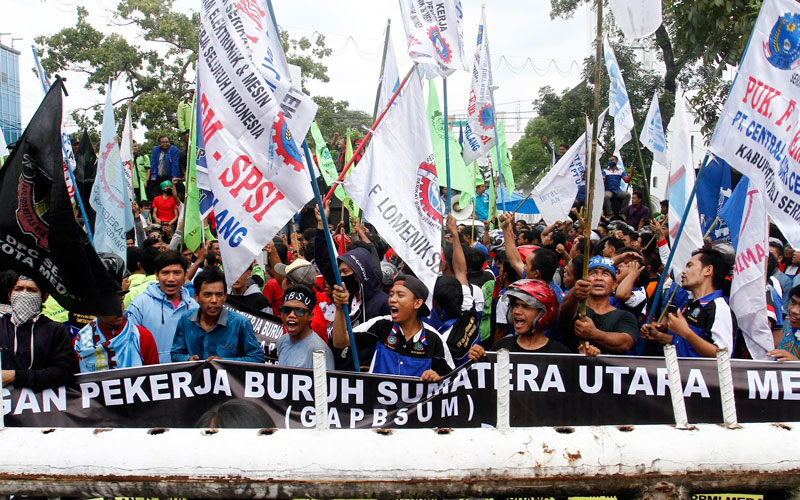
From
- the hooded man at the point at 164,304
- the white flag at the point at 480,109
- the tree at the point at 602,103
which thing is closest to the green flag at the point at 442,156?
the white flag at the point at 480,109

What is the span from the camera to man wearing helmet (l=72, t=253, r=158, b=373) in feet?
13.5

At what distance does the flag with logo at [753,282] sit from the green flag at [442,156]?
16.7 ft

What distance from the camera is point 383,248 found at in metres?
8.71

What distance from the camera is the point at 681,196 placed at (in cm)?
599

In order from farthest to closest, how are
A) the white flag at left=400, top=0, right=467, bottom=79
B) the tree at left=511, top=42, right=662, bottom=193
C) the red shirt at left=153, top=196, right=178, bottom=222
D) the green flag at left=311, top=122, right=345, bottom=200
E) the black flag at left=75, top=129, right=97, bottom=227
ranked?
the tree at left=511, top=42, right=662, bottom=193 → the red shirt at left=153, top=196, right=178, bottom=222 → the green flag at left=311, top=122, right=345, bottom=200 → the black flag at left=75, top=129, right=97, bottom=227 → the white flag at left=400, top=0, right=467, bottom=79

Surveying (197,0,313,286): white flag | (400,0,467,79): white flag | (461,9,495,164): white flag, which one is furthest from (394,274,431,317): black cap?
(461,9,495,164): white flag

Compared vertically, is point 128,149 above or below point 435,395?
above

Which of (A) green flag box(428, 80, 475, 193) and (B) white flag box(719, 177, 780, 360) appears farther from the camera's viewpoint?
(A) green flag box(428, 80, 475, 193)

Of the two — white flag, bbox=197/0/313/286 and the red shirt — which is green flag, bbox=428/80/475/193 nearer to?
white flag, bbox=197/0/313/286

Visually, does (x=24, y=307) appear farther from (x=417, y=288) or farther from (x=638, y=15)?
(x=638, y=15)

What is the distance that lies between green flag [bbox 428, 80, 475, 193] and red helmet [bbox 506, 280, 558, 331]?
5.07 meters

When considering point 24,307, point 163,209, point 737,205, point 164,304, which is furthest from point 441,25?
point 163,209

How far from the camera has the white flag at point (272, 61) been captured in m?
3.83

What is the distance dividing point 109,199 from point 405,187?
3345mm
